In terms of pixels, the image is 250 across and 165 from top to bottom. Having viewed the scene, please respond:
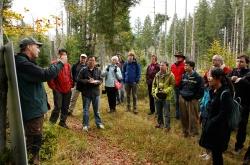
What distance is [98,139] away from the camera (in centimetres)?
926

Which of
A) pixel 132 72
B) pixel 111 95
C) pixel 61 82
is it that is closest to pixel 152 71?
pixel 132 72

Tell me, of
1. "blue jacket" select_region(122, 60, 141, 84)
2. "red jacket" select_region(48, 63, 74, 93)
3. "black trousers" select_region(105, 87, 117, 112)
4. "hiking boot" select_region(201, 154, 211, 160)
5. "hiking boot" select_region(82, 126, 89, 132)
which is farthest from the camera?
"blue jacket" select_region(122, 60, 141, 84)

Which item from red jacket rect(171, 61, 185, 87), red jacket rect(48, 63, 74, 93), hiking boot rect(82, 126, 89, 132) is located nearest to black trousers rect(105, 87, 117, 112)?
red jacket rect(171, 61, 185, 87)

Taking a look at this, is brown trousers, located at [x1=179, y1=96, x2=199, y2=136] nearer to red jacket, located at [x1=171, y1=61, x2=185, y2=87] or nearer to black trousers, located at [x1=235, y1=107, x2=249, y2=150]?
black trousers, located at [x1=235, y1=107, x2=249, y2=150]

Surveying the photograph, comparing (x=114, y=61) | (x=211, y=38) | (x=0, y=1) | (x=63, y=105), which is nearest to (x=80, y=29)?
(x=114, y=61)

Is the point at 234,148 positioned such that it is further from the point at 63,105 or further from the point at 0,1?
the point at 0,1

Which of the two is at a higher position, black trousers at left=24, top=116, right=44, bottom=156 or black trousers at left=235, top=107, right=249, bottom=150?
black trousers at left=24, top=116, right=44, bottom=156

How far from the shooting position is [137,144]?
28.8 feet

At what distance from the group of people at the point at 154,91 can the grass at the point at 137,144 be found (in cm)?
40

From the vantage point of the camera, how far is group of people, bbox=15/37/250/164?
5.38 m

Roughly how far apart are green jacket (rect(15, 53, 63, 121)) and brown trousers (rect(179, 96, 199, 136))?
16.5 ft

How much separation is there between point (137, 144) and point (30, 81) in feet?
13.6

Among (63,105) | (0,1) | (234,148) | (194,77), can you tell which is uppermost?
(0,1)

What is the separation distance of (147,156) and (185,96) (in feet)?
7.32
